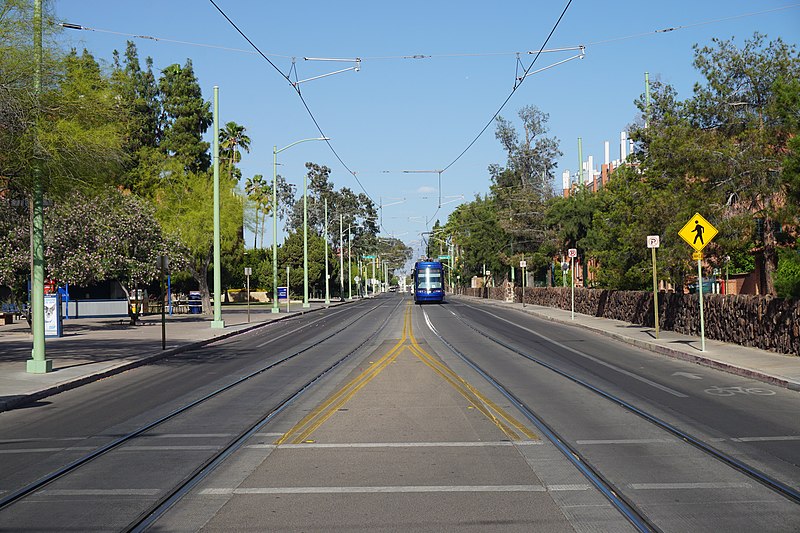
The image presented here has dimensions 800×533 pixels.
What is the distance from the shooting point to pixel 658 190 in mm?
32750

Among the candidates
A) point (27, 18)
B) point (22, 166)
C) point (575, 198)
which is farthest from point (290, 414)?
point (575, 198)

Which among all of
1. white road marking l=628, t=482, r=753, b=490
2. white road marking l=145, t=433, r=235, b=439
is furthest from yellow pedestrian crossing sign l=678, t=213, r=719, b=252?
white road marking l=628, t=482, r=753, b=490

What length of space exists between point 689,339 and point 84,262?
24823mm

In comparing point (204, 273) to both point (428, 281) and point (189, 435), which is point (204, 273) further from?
point (189, 435)

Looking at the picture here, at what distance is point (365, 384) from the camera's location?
55.1 ft

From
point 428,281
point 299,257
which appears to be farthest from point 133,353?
point 299,257

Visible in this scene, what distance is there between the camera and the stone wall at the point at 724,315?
20453 millimetres

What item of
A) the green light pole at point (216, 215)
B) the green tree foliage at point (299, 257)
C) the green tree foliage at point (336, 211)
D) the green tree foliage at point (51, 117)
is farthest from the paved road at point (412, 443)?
the green tree foliage at point (336, 211)

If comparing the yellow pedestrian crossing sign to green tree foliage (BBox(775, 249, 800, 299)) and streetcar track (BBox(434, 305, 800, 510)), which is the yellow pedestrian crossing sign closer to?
streetcar track (BBox(434, 305, 800, 510))

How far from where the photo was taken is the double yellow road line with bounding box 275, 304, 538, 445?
1094 centimetres

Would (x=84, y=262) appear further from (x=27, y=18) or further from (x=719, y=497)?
(x=719, y=497)

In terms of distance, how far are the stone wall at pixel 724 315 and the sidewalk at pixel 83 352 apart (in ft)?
51.7

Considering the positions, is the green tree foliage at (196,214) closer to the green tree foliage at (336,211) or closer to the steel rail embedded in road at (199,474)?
the steel rail embedded in road at (199,474)

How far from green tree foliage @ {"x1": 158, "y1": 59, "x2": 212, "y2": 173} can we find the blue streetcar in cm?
2134
